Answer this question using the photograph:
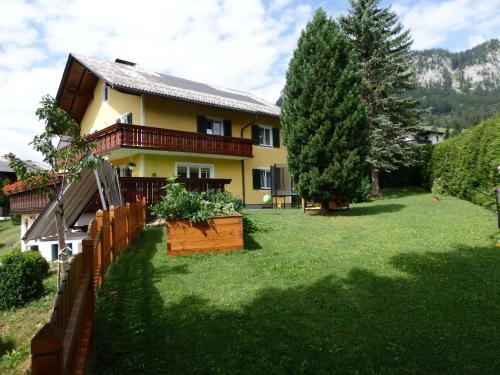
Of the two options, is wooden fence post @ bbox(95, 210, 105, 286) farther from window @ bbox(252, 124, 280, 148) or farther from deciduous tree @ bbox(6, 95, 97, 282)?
window @ bbox(252, 124, 280, 148)

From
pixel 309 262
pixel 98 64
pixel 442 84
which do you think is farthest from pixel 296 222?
pixel 442 84

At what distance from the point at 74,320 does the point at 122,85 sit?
1624 centimetres

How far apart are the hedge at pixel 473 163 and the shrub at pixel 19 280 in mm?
14516

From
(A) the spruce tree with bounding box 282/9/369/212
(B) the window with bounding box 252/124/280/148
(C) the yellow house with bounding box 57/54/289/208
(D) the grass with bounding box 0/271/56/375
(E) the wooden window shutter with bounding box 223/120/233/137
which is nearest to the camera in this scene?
(D) the grass with bounding box 0/271/56/375

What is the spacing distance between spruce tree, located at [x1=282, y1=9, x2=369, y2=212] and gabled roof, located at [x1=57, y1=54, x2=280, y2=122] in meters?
7.98

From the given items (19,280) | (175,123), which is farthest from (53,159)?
(175,123)

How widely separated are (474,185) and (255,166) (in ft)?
40.7

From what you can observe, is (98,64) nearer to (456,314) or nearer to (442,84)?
(456,314)

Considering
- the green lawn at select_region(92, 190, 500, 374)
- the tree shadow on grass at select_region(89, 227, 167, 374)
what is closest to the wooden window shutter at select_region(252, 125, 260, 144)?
the green lawn at select_region(92, 190, 500, 374)

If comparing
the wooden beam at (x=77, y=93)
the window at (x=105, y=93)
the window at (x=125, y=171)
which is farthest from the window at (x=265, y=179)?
the wooden beam at (x=77, y=93)

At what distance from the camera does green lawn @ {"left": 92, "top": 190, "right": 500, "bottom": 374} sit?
10.6ft

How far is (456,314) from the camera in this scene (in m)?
4.07

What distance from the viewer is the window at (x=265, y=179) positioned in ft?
77.6

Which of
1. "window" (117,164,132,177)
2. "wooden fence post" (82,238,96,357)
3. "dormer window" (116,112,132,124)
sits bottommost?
"wooden fence post" (82,238,96,357)
